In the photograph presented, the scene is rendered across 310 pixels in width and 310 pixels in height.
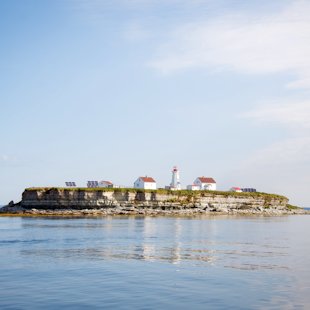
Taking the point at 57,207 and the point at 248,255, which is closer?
the point at 248,255

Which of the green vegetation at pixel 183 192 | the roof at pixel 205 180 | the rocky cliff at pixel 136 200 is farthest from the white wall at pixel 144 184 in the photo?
the roof at pixel 205 180

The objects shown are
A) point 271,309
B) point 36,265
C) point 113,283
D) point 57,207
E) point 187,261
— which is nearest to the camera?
point 271,309

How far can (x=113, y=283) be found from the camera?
2628cm

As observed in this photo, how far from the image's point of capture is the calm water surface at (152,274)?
22109 mm

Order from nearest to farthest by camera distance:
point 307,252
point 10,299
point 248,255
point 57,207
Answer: point 10,299 < point 248,255 < point 307,252 < point 57,207

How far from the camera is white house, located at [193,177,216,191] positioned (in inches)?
6049

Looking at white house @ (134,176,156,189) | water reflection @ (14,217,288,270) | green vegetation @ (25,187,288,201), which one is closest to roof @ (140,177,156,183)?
white house @ (134,176,156,189)

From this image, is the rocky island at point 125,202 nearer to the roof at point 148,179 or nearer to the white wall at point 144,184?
the white wall at point 144,184

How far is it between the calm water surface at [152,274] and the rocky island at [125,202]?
63.8 m

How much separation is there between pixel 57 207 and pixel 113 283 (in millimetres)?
89116

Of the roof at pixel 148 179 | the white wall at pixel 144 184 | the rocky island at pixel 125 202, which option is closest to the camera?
the rocky island at pixel 125 202

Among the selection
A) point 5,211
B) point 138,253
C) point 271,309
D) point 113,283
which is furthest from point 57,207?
point 271,309

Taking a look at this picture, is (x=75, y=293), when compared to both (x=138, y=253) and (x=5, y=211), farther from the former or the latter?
(x=5, y=211)

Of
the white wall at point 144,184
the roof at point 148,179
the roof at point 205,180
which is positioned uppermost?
the roof at point 205,180
